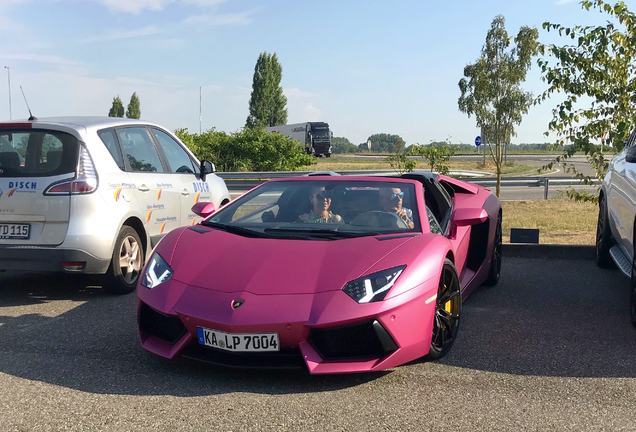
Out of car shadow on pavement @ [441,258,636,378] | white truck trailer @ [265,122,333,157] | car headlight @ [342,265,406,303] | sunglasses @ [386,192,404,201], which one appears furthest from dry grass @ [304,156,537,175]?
car headlight @ [342,265,406,303]

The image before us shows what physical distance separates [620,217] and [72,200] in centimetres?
483

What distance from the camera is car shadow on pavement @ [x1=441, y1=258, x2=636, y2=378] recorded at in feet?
13.4

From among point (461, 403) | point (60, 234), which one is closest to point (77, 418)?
point (461, 403)

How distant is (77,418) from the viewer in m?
3.18

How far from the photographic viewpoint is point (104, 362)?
4.05 meters

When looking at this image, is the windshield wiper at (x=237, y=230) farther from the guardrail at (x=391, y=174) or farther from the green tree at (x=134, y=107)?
the green tree at (x=134, y=107)

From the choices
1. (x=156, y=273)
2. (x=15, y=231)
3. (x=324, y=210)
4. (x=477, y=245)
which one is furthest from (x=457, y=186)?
(x=15, y=231)

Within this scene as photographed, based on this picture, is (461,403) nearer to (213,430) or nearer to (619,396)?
(619,396)

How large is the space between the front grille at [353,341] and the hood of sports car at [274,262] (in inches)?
9.6

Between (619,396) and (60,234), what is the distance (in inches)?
170

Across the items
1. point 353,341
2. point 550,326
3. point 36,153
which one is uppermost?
point 36,153

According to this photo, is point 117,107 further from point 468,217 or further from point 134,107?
point 468,217

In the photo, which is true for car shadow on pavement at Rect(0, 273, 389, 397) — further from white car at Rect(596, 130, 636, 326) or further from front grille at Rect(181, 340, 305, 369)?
white car at Rect(596, 130, 636, 326)

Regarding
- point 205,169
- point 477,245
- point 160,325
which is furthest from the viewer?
point 205,169
